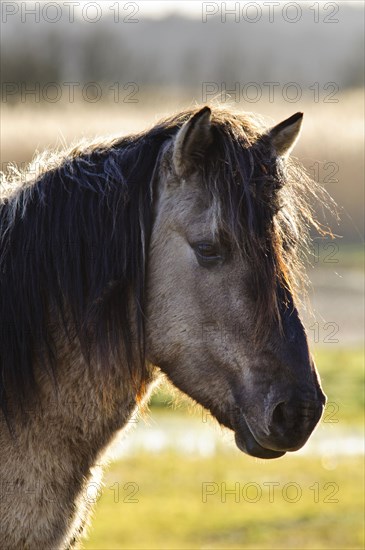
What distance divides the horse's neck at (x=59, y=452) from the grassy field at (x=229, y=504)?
9351 millimetres

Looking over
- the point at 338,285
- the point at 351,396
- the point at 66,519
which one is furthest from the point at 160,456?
the point at 338,285

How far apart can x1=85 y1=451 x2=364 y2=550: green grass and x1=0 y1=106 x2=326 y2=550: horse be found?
9154mm

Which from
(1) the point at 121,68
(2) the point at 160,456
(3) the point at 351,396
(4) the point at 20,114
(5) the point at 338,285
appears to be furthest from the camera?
(5) the point at 338,285

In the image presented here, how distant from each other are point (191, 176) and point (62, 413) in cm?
133

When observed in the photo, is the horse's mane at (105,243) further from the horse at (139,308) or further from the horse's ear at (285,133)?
the horse's ear at (285,133)

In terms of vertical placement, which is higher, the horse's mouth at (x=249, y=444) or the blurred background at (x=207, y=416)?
the horse's mouth at (x=249, y=444)

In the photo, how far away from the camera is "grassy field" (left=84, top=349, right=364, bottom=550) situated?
48.6ft

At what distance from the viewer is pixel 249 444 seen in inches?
174

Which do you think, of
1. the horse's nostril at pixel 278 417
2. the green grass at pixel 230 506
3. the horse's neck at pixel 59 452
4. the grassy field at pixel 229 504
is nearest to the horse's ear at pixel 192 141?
the horse's neck at pixel 59 452

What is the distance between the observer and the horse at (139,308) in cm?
438

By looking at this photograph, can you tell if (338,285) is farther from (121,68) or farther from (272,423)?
(272,423)

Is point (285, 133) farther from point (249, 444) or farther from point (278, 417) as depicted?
point (249, 444)

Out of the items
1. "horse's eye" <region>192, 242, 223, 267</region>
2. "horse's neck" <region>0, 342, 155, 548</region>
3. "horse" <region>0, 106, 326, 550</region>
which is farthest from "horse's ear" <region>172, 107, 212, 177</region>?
"horse's neck" <region>0, 342, 155, 548</region>

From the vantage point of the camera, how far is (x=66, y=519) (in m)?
4.49
